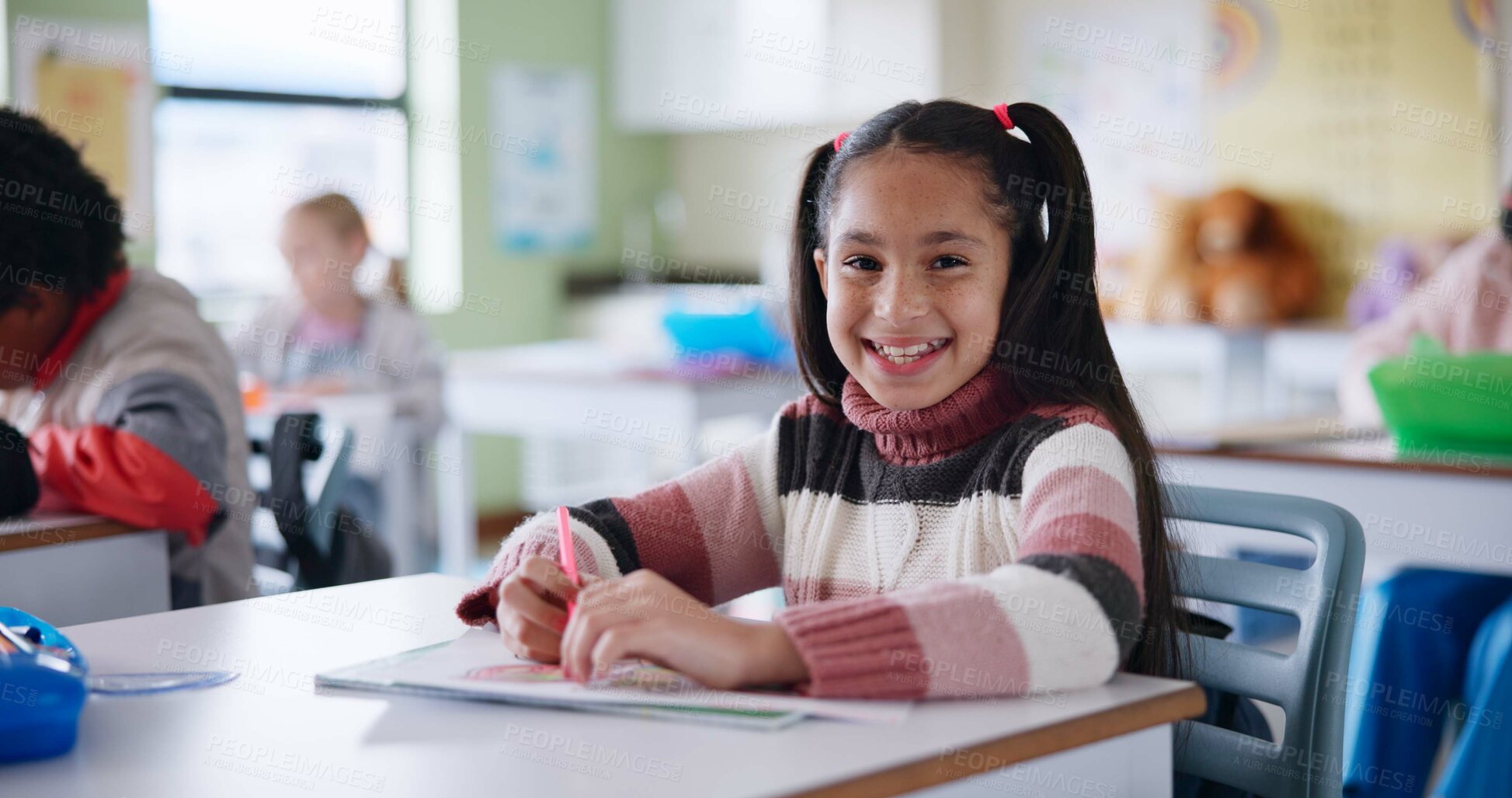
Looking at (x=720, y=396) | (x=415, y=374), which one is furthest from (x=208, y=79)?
(x=720, y=396)

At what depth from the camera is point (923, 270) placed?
43.7 inches

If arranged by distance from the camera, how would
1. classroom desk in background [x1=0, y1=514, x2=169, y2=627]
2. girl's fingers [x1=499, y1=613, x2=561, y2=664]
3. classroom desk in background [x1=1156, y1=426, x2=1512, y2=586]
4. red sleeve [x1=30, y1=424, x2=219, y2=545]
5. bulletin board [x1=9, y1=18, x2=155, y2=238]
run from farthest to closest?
1. bulletin board [x1=9, y1=18, x2=155, y2=238]
2. classroom desk in background [x1=1156, y1=426, x2=1512, y2=586]
3. red sleeve [x1=30, y1=424, x2=219, y2=545]
4. classroom desk in background [x1=0, y1=514, x2=169, y2=627]
5. girl's fingers [x1=499, y1=613, x2=561, y2=664]

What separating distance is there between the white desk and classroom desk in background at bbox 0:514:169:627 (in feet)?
4.93

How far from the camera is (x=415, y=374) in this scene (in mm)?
3412

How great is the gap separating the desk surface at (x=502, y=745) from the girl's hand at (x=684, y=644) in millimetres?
39

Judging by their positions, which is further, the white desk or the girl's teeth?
the white desk

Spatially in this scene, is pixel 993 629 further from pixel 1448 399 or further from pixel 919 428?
pixel 1448 399

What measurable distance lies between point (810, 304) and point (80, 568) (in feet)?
2.67

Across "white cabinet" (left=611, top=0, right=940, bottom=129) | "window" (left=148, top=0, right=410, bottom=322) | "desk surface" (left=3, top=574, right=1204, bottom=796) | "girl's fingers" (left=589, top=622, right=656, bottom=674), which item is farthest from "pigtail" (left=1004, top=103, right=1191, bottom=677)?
Result: "white cabinet" (left=611, top=0, right=940, bottom=129)

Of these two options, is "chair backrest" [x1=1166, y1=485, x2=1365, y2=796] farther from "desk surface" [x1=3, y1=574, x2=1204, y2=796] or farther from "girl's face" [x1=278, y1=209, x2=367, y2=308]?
"girl's face" [x1=278, y1=209, x2=367, y2=308]

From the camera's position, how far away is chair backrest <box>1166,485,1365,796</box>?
109cm

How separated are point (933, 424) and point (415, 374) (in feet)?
8.05

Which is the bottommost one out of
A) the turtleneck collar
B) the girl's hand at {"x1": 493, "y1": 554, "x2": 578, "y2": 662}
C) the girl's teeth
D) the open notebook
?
the open notebook

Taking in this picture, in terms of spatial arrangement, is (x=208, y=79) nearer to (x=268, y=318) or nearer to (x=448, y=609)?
(x=268, y=318)
